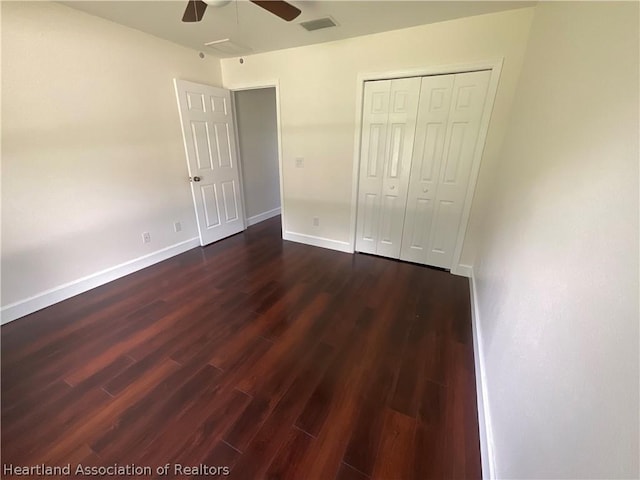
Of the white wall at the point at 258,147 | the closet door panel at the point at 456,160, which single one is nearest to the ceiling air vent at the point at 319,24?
the closet door panel at the point at 456,160

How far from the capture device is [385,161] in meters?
3.04

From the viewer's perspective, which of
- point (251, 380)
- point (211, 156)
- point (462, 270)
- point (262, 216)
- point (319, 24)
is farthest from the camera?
point (262, 216)

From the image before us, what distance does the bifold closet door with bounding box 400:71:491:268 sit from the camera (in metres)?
2.54

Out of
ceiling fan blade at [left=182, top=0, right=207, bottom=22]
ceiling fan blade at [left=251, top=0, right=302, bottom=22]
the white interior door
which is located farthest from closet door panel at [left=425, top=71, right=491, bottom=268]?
the white interior door

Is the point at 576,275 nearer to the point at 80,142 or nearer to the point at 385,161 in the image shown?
the point at 385,161

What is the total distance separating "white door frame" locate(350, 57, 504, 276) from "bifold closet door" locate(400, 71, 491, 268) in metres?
0.04

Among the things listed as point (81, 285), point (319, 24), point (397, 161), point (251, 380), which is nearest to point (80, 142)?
point (81, 285)

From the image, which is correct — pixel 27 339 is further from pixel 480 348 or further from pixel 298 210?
pixel 480 348

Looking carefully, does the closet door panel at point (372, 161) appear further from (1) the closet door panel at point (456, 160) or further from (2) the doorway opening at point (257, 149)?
(2) the doorway opening at point (257, 149)

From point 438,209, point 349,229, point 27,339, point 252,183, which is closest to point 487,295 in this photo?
point 438,209

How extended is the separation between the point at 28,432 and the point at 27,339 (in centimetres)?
99

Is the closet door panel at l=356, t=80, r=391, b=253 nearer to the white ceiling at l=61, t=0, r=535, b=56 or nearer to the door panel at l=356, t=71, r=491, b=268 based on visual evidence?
the door panel at l=356, t=71, r=491, b=268

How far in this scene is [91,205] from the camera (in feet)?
8.50

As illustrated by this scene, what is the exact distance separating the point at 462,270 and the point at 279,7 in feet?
9.56
